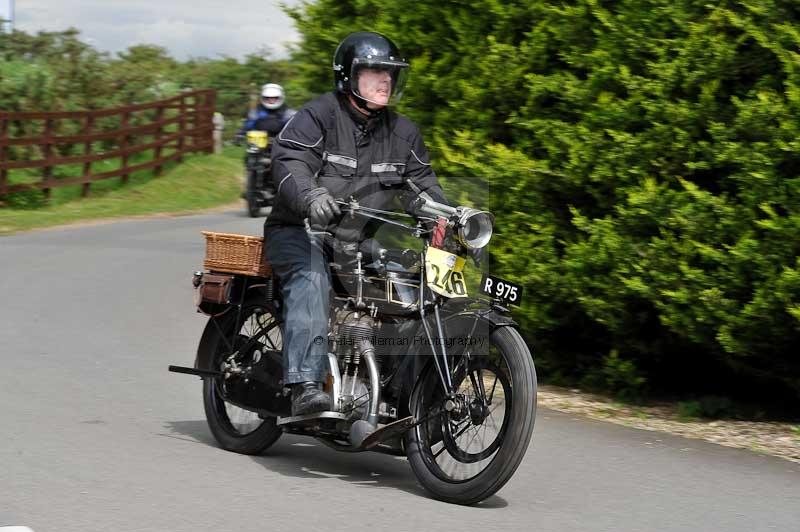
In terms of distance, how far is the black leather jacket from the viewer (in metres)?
6.06

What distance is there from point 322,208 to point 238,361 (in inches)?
56.6

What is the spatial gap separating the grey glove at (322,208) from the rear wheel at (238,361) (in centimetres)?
101

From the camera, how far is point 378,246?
20.1ft

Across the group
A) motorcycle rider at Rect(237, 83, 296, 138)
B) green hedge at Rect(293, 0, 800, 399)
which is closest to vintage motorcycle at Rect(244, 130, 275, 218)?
motorcycle rider at Rect(237, 83, 296, 138)

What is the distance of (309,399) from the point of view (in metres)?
5.91

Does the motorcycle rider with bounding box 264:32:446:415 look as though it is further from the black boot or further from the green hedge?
the green hedge

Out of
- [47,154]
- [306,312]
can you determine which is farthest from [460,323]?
[47,154]

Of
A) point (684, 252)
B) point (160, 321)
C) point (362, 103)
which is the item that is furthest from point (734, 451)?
point (160, 321)

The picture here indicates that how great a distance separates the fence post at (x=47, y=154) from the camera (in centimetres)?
2114

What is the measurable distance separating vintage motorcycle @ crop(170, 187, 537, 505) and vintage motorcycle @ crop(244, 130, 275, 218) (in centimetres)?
1275

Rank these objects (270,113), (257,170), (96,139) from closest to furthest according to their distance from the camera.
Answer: (270,113) < (257,170) < (96,139)

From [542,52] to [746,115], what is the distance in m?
1.74

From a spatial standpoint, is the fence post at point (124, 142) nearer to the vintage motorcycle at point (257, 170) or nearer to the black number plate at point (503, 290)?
the vintage motorcycle at point (257, 170)

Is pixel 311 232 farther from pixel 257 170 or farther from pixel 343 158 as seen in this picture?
pixel 257 170
